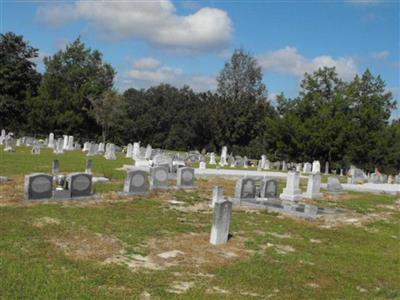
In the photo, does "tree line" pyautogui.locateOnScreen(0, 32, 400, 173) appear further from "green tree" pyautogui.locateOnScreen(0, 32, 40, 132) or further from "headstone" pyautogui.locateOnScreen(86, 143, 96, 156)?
"headstone" pyautogui.locateOnScreen(86, 143, 96, 156)

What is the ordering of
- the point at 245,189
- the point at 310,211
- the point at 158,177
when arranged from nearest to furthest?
the point at 310,211 → the point at 245,189 → the point at 158,177

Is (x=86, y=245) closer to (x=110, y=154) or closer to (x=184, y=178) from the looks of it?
(x=184, y=178)

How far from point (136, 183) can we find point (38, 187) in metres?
3.79

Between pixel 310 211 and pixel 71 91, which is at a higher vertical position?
pixel 71 91

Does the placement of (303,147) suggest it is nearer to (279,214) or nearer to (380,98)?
(380,98)

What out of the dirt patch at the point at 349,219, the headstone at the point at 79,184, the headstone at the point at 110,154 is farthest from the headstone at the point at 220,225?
the headstone at the point at 110,154

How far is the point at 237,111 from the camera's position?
200 feet

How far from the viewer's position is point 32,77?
2379 inches

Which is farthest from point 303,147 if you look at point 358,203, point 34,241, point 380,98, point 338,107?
point 34,241

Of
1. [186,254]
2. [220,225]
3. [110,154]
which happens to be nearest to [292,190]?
[220,225]

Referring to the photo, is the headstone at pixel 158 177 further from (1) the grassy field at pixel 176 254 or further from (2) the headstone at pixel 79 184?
(2) the headstone at pixel 79 184

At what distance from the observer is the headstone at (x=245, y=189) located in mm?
16359

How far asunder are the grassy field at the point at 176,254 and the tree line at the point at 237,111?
3285cm

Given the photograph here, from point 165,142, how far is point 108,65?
56.4ft
